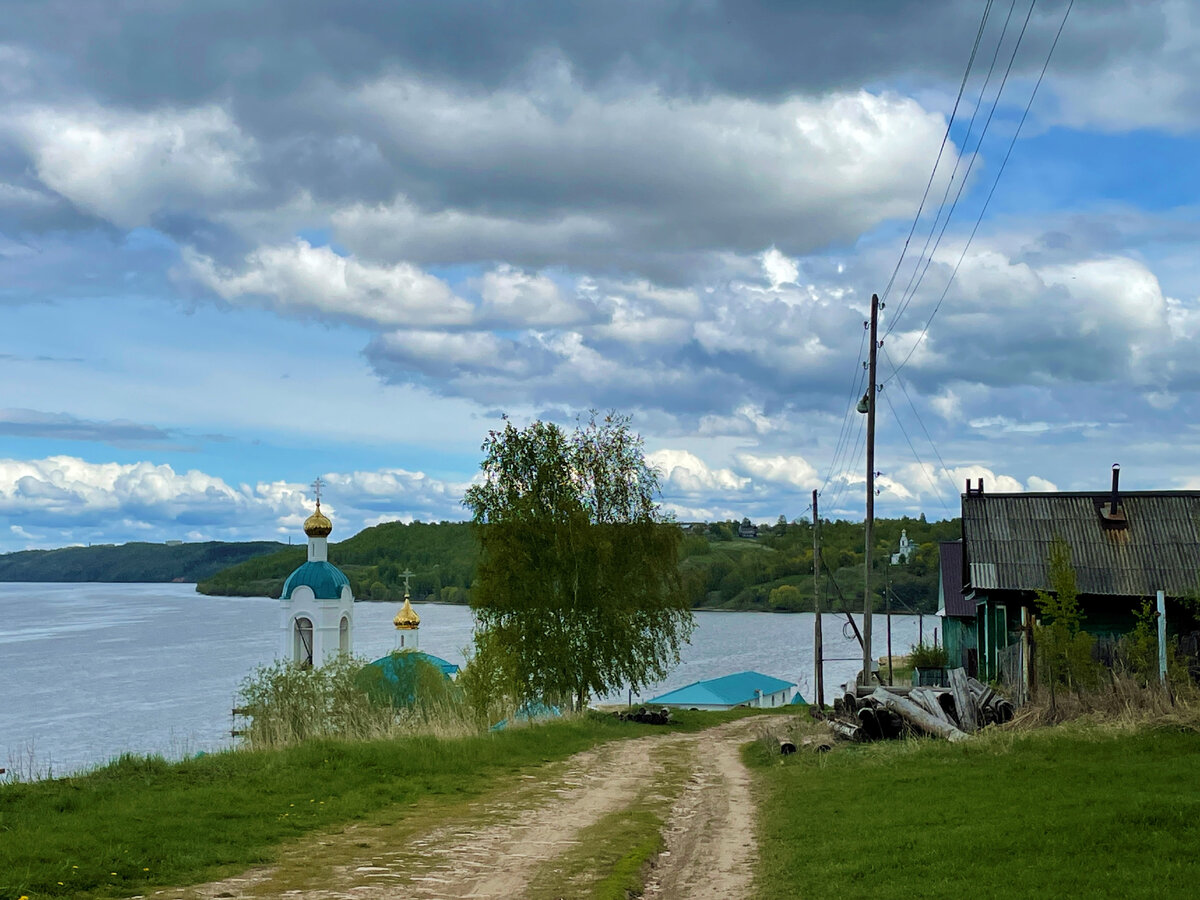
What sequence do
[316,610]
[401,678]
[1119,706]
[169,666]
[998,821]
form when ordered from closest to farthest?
[998,821] → [1119,706] → [401,678] → [316,610] → [169,666]

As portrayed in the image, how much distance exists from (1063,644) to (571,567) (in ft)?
55.8

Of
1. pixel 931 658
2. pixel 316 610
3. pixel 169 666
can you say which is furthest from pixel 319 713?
pixel 169 666

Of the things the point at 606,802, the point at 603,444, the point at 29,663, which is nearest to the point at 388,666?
the point at 603,444

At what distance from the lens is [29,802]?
39.4 feet

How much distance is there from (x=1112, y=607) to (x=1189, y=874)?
17.8 meters

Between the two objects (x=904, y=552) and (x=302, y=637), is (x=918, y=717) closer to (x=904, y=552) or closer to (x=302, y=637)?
(x=302, y=637)

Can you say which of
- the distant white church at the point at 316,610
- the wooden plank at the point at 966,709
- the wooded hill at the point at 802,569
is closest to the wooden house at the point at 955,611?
the wooden plank at the point at 966,709

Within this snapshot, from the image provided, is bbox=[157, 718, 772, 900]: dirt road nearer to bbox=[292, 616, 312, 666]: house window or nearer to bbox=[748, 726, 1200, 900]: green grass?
bbox=[748, 726, 1200, 900]: green grass

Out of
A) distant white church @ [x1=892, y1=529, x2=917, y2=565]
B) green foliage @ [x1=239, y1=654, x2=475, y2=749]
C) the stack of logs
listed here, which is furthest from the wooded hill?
the stack of logs

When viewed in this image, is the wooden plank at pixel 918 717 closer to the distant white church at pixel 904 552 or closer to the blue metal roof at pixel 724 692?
the blue metal roof at pixel 724 692

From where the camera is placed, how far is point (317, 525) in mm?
48062

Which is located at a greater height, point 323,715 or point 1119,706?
point 1119,706

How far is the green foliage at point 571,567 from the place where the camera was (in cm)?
3344

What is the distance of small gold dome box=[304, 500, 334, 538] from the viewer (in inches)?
1881
